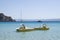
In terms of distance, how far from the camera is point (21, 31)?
29.7 meters

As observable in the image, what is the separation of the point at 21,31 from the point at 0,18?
111m

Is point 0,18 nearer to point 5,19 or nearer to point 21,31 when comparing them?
point 5,19

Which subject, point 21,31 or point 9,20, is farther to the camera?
point 9,20

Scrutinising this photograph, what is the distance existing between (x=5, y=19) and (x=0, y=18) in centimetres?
607

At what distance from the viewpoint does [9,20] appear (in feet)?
481

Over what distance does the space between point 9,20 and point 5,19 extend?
12.4 feet

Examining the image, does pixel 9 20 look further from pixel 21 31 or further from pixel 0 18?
pixel 21 31

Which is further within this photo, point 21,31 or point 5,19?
point 5,19

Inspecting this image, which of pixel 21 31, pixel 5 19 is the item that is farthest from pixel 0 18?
pixel 21 31

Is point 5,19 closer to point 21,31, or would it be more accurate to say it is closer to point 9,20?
point 9,20

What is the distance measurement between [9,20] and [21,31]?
386 ft

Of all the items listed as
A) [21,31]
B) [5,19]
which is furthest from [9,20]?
[21,31]

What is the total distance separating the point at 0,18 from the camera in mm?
138875
